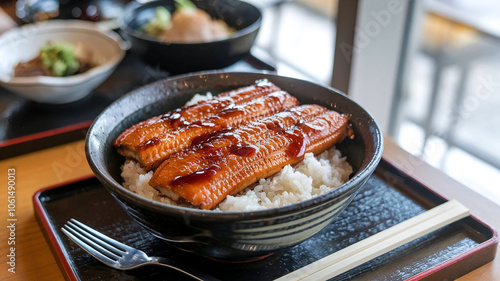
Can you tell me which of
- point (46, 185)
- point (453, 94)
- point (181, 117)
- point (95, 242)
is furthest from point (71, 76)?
point (453, 94)

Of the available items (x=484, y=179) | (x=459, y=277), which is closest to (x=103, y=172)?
(x=459, y=277)

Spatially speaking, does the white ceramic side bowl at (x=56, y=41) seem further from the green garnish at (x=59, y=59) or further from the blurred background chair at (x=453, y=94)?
the blurred background chair at (x=453, y=94)

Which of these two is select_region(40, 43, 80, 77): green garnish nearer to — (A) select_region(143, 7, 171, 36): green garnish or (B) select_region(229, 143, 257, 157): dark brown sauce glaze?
(A) select_region(143, 7, 171, 36): green garnish

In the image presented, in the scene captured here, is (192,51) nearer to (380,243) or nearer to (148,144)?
(148,144)

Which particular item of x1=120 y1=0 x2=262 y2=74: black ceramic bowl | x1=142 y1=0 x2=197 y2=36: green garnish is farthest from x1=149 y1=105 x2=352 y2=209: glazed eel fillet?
x1=142 y1=0 x2=197 y2=36: green garnish

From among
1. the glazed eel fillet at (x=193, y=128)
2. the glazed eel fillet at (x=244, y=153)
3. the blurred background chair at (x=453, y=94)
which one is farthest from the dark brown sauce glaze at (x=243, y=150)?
the blurred background chair at (x=453, y=94)

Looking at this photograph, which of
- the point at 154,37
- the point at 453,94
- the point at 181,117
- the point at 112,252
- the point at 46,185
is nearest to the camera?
the point at 112,252
